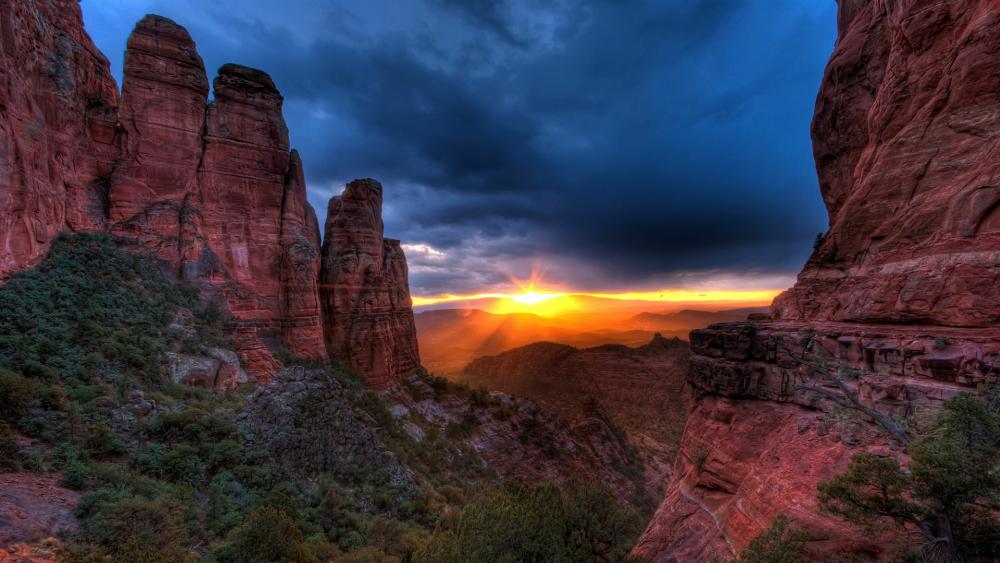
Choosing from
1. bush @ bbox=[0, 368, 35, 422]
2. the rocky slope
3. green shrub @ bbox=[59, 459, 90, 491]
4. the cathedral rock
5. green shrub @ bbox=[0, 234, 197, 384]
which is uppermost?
the cathedral rock

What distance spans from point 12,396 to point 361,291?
22.9 meters

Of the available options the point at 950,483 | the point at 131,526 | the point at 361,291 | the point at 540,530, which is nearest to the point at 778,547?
the point at 950,483

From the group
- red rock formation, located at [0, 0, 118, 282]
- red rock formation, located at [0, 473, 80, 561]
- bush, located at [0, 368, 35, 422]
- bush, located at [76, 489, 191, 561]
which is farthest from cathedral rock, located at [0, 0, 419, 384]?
bush, located at [76, 489, 191, 561]

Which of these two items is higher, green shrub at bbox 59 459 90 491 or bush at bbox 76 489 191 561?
green shrub at bbox 59 459 90 491

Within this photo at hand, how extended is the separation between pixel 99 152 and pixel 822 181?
38.9m

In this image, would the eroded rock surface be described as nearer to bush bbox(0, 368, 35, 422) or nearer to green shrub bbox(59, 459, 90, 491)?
bush bbox(0, 368, 35, 422)

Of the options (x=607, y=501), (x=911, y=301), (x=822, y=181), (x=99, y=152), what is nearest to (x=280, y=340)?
(x=99, y=152)

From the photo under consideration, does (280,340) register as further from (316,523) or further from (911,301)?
(911,301)

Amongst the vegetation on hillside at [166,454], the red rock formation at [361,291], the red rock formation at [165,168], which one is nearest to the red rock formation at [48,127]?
the red rock formation at [165,168]

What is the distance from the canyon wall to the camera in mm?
7297

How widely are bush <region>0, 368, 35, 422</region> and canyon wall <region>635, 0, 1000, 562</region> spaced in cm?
1771

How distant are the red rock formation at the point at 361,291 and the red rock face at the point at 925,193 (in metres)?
29.7

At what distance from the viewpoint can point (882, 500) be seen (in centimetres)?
544

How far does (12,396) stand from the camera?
864 cm
